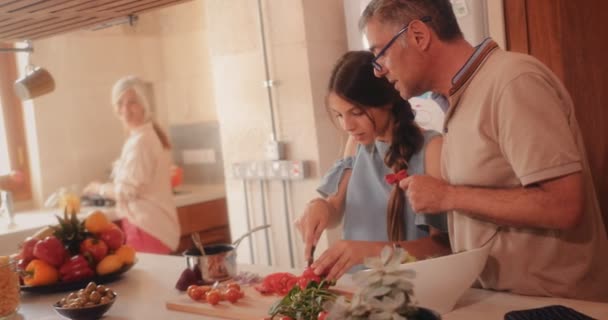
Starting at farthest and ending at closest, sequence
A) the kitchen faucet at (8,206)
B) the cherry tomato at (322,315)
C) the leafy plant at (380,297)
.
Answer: the kitchen faucet at (8,206) < the cherry tomato at (322,315) < the leafy plant at (380,297)

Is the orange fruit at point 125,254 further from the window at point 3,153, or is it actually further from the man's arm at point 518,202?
the window at point 3,153

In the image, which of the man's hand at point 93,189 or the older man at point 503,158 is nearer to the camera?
the older man at point 503,158

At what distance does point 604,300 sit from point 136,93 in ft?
8.46

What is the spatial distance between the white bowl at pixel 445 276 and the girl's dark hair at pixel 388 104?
56cm

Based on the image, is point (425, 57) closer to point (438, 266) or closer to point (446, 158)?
point (446, 158)

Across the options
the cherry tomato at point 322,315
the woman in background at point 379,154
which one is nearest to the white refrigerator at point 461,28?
the woman in background at point 379,154

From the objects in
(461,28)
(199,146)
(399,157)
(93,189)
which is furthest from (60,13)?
(199,146)

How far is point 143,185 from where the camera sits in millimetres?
3367

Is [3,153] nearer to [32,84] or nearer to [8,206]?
[8,206]

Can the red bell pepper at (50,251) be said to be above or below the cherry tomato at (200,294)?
above

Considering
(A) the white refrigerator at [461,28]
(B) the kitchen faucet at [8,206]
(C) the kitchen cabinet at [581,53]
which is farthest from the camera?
(B) the kitchen faucet at [8,206]

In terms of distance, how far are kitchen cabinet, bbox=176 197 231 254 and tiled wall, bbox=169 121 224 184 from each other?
1.36 ft

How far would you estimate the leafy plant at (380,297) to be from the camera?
850mm

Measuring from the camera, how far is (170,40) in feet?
15.3
